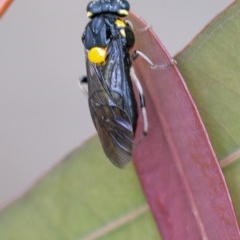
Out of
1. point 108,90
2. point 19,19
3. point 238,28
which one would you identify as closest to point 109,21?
point 108,90

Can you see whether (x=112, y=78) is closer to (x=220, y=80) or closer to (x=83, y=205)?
(x=83, y=205)

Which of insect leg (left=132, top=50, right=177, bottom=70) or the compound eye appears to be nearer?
insect leg (left=132, top=50, right=177, bottom=70)

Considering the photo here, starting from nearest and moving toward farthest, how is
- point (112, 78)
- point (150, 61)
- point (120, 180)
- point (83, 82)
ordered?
point (150, 61), point (120, 180), point (112, 78), point (83, 82)

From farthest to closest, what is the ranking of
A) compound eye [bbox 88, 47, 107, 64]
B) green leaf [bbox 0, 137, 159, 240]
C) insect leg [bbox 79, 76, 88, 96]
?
insect leg [bbox 79, 76, 88, 96] < compound eye [bbox 88, 47, 107, 64] < green leaf [bbox 0, 137, 159, 240]

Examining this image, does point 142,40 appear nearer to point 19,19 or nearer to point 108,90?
point 108,90

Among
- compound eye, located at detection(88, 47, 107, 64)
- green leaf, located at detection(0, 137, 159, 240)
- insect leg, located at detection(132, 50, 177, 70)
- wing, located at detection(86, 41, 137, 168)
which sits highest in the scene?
insect leg, located at detection(132, 50, 177, 70)

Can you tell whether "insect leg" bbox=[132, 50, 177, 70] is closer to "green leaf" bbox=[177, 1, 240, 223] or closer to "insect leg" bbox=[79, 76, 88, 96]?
"green leaf" bbox=[177, 1, 240, 223]

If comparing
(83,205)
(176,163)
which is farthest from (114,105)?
(176,163)

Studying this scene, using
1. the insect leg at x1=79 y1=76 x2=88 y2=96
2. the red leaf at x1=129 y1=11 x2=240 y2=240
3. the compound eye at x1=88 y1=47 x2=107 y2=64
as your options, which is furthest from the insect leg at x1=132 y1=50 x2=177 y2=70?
the insect leg at x1=79 y1=76 x2=88 y2=96
